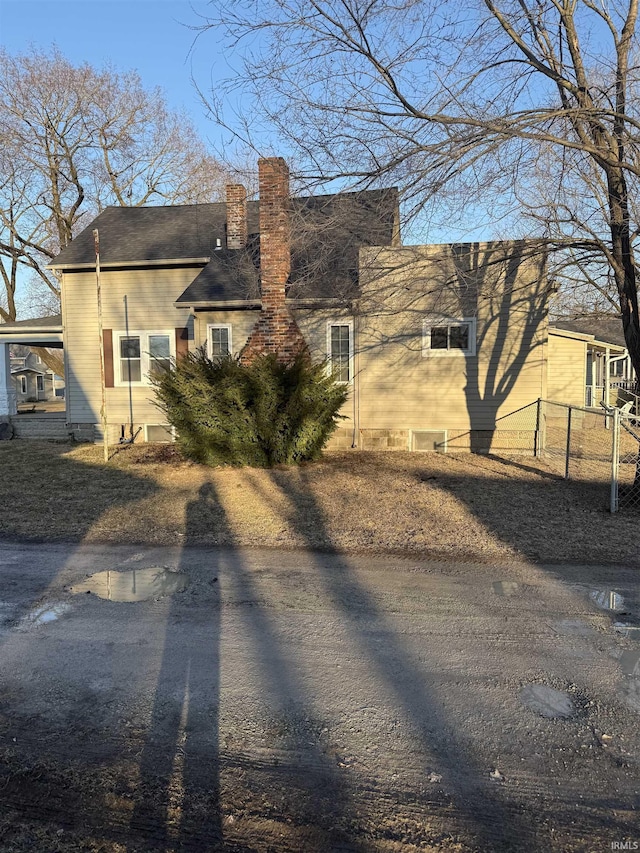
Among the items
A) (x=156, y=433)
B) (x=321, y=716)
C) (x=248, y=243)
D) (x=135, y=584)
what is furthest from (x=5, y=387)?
(x=321, y=716)

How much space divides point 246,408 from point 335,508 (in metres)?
3.40

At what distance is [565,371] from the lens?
1808 centimetres

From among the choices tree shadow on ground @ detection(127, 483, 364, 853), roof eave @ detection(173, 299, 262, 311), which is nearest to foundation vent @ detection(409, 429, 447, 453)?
→ roof eave @ detection(173, 299, 262, 311)

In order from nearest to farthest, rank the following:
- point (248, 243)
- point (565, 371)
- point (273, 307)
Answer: point (273, 307) < point (248, 243) < point (565, 371)

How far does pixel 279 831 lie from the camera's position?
6.98ft

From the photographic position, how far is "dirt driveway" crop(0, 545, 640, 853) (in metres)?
2.18

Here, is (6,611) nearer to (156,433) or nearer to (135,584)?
(135,584)

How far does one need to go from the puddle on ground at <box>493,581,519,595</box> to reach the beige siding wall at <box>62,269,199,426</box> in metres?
11.2

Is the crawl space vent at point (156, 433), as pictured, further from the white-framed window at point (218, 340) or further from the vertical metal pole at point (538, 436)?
the vertical metal pole at point (538, 436)

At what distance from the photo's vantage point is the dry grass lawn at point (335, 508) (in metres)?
5.99

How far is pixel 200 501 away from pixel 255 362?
340cm

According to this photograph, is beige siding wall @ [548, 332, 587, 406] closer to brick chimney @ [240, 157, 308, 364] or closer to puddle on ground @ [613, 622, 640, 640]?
brick chimney @ [240, 157, 308, 364]

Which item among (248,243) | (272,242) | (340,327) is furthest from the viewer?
(248,243)

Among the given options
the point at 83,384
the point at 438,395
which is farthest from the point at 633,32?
the point at 83,384
